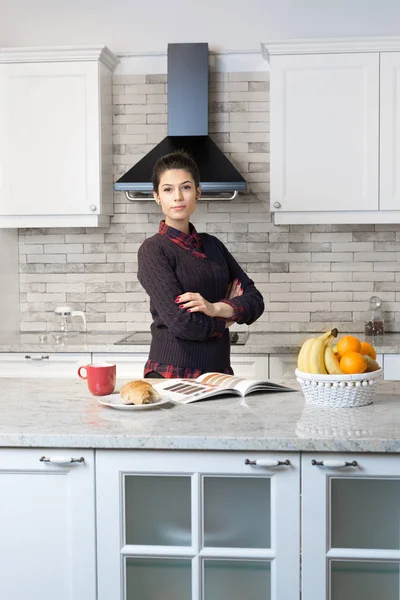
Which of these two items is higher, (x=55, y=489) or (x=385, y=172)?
(x=385, y=172)

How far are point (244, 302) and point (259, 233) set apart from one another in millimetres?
1741

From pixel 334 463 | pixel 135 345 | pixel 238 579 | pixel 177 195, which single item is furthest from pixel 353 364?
pixel 135 345

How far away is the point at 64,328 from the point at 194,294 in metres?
2.06

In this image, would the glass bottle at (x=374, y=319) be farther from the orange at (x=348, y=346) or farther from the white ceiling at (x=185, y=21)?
the orange at (x=348, y=346)

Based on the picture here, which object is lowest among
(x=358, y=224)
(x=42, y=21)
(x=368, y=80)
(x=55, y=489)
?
(x=55, y=489)

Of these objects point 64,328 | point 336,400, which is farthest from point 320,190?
point 336,400

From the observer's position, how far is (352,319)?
4.48m

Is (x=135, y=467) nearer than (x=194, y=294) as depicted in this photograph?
Yes

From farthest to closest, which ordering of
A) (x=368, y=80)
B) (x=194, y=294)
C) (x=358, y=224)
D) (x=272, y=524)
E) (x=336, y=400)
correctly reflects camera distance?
(x=358, y=224) → (x=368, y=80) → (x=194, y=294) → (x=336, y=400) → (x=272, y=524)

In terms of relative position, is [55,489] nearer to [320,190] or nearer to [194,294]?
[194,294]

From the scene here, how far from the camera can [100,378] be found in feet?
7.40

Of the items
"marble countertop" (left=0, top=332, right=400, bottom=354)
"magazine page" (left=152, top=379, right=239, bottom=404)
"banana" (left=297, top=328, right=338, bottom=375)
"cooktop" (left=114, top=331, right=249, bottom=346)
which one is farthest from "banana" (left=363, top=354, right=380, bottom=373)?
"cooktop" (left=114, top=331, right=249, bottom=346)

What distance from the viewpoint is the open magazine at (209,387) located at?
226 centimetres

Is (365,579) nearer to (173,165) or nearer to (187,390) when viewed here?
(187,390)
